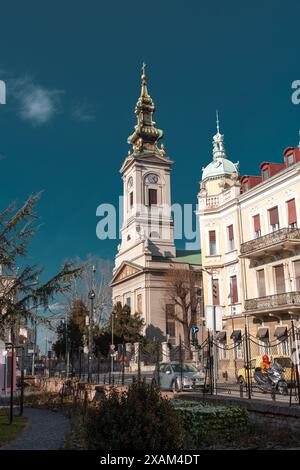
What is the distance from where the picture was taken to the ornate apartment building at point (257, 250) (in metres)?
33.2

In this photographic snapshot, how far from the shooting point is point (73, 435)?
1331 centimetres

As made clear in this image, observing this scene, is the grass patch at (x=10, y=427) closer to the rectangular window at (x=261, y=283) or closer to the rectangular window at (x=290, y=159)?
the rectangular window at (x=261, y=283)

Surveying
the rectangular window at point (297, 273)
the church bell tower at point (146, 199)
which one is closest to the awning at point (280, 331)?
the rectangular window at point (297, 273)

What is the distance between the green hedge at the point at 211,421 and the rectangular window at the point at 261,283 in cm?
2447

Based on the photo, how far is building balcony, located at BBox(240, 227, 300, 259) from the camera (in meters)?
32.5

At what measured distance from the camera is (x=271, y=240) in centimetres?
3397

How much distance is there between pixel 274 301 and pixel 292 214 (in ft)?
19.1

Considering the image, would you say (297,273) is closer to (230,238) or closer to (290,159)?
(290,159)

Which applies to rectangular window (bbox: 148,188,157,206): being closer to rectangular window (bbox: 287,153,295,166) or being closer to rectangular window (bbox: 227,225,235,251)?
rectangular window (bbox: 227,225,235,251)

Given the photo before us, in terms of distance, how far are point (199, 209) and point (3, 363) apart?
1998 cm

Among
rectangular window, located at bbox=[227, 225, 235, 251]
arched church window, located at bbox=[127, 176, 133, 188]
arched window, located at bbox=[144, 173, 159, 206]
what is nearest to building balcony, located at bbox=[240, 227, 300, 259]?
rectangular window, located at bbox=[227, 225, 235, 251]

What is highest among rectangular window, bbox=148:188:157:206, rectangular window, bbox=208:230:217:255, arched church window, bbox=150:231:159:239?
rectangular window, bbox=148:188:157:206

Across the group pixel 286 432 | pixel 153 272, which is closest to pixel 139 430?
pixel 286 432
